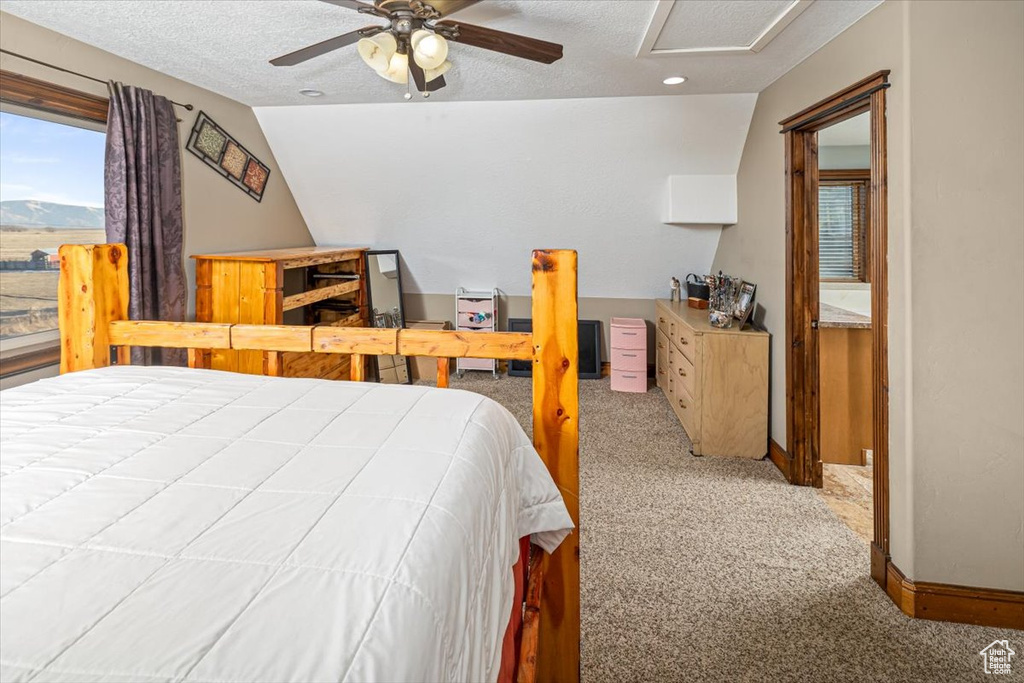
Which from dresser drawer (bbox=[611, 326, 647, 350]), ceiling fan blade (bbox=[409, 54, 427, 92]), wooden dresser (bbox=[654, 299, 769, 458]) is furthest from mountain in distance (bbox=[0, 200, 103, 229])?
dresser drawer (bbox=[611, 326, 647, 350])

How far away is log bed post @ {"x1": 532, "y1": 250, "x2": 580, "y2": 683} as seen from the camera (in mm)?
1401

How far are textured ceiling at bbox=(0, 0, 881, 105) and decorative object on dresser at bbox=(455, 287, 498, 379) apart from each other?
1.99 meters

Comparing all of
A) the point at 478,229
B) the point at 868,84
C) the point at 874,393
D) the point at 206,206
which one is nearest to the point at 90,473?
the point at 874,393

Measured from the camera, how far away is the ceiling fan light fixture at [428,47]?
2.03m

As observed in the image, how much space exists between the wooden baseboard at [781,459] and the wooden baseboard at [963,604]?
1102mm

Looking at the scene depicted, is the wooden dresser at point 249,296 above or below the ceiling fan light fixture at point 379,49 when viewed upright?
below

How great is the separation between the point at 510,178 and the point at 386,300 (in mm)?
1703

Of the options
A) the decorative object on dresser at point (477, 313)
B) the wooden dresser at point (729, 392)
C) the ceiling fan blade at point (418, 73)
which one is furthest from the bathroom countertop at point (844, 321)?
the decorative object on dresser at point (477, 313)

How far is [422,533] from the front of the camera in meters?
0.80

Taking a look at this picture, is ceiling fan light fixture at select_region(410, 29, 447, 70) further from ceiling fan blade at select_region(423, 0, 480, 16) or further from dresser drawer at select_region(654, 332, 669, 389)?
dresser drawer at select_region(654, 332, 669, 389)

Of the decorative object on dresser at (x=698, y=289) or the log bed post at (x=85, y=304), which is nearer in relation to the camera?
the log bed post at (x=85, y=304)

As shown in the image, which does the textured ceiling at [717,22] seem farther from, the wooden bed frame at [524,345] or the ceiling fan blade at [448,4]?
the wooden bed frame at [524,345]

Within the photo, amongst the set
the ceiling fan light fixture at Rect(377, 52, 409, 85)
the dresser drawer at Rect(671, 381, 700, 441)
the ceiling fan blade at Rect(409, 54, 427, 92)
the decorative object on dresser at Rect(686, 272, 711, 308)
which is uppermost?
the ceiling fan light fixture at Rect(377, 52, 409, 85)

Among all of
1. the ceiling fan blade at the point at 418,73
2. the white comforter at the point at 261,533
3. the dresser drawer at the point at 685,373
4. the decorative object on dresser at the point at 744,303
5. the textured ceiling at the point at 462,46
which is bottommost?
the dresser drawer at the point at 685,373
